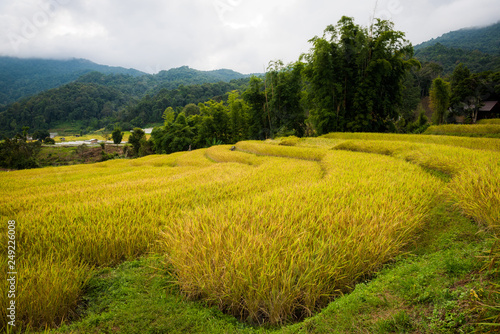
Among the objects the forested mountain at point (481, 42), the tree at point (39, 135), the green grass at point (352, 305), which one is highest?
the forested mountain at point (481, 42)

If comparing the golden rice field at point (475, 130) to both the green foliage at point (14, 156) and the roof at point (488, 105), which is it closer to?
the roof at point (488, 105)

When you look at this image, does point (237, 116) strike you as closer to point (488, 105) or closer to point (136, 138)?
point (136, 138)

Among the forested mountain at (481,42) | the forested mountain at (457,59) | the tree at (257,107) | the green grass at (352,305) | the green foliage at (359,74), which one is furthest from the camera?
the forested mountain at (481,42)

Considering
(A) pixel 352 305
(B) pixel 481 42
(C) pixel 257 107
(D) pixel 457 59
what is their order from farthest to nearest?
(B) pixel 481 42
(D) pixel 457 59
(C) pixel 257 107
(A) pixel 352 305

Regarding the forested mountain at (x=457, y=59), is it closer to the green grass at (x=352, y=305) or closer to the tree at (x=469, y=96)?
the tree at (x=469, y=96)

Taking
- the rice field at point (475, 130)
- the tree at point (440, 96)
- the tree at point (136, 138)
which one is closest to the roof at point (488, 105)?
the tree at point (440, 96)

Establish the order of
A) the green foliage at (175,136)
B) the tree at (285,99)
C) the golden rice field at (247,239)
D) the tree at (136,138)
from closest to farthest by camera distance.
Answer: the golden rice field at (247,239) < the tree at (285,99) < the green foliage at (175,136) < the tree at (136,138)

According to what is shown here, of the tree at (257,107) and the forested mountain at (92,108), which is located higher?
the forested mountain at (92,108)

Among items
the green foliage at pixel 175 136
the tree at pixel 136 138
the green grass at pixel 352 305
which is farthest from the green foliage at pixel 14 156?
the green grass at pixel 352 305

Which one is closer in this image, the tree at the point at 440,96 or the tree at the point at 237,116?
the tree at the point at 440,96

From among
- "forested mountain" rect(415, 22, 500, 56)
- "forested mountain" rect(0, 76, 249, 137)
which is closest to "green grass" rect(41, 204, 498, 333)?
"forested mountain" rect(0, 76, 249, 137)

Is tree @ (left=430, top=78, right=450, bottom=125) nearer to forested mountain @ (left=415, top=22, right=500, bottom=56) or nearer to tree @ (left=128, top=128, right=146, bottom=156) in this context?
tree @ (left=128, top=128, right=146, bottom=156)

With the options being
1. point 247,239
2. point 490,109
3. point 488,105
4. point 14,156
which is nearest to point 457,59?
point 488,105

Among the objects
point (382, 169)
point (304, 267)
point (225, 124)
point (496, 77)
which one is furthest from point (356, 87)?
point (496, 77)
